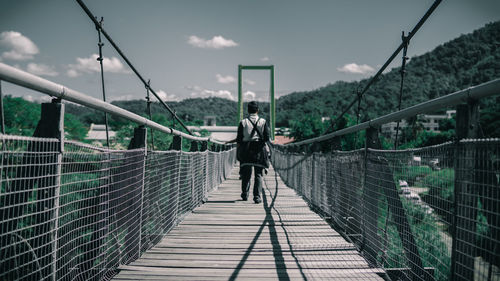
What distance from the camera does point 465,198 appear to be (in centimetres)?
125

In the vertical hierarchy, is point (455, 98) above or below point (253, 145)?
above

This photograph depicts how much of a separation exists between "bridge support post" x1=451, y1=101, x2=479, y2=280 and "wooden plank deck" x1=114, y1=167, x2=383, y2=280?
2.23ft

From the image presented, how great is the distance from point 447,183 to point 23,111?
37.3m

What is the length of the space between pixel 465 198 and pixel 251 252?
4.57 feet

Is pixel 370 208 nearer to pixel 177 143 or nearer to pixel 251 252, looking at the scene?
pixel 251 252

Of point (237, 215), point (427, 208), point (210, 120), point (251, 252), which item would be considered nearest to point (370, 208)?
point (427, 208)

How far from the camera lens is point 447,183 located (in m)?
1.38

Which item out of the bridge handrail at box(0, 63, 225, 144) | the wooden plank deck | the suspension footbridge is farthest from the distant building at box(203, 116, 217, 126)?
the bridge handrail at box(0, 63, 225, 144)

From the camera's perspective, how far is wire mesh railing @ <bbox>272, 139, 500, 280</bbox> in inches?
45.4

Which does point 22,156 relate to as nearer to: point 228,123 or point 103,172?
point 103,172

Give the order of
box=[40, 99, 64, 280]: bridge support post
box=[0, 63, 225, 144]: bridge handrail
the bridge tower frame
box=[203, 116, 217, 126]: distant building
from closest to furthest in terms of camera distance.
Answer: box=[0, 63, 225, 144]: bridge handrail
box=[40, 99, 64, 280]: bridge support post
the bridge tower frame
box=[203, 116, 217, 126]: distant building

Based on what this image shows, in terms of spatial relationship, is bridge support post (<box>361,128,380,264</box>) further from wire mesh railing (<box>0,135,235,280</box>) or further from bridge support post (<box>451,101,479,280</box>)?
wire mesh railing (<box>0,135,235,280</box>)

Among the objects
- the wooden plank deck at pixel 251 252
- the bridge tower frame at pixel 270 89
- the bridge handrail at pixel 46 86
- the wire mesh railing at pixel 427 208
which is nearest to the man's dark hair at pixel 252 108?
the wooden plank deck at pixel 251 252

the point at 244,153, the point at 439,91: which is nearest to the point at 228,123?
the point at 439,91
